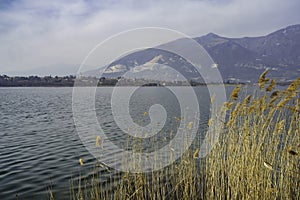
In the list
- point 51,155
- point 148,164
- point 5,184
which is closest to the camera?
Answer: point 5,184

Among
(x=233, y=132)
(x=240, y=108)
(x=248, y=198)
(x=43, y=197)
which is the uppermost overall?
(x=240, y=108)

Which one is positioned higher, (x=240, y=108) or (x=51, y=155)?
(x=240, y=108)

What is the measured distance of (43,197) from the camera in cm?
724

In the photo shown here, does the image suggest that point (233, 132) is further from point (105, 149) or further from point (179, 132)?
point (179, 132)

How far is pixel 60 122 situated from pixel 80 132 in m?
4.71

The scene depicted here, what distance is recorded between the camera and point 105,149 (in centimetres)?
1218

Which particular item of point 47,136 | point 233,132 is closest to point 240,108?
point 233,132

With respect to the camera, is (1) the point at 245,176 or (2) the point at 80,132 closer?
(1) the point at 245,176

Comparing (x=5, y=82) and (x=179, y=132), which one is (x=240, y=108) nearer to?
(x=179, y=132)

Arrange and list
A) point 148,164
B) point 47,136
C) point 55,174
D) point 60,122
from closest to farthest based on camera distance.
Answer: point 55,174
point 148,164
point 47,136
point 60,122

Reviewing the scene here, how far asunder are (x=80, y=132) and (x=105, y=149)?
4.68 meters

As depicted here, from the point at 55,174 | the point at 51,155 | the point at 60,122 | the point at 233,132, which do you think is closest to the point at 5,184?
the point at 55,174

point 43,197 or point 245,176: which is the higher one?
point 245,176

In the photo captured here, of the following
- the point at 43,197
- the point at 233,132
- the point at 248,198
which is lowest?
the point at 43,197
